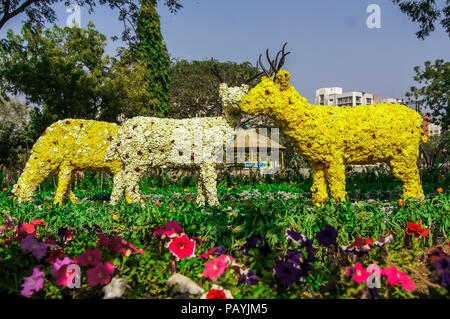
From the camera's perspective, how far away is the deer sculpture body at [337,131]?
5.59 metres

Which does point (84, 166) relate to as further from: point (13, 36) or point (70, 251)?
point (13, 36)

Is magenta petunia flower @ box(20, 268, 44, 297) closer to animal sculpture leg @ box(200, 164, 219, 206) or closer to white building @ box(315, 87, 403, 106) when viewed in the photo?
animal sculpture leg @ box(200, 164, 219, 206)

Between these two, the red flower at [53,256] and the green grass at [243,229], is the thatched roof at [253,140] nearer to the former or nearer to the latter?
the green grass at [243,229]

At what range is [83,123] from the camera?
674 cm

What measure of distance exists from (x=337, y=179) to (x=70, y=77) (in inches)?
450

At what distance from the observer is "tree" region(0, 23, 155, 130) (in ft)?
38.1

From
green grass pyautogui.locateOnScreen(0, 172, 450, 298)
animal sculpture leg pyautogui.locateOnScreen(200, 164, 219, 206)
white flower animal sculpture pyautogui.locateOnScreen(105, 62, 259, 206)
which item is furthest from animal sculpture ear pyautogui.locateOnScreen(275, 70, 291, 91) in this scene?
green grass pyautogui.locateOnScreen(0, 172, 450, 298)

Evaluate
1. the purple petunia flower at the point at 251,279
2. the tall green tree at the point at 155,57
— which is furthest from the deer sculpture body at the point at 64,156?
the tall green tree at the point at 155,57

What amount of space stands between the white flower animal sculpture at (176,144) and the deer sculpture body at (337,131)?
59cm

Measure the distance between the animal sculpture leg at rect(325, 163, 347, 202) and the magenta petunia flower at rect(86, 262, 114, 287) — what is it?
4296mm

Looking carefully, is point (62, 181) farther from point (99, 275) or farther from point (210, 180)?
point (99, 275)

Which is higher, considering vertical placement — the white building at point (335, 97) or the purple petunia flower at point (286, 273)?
the white building at point (335, 97)

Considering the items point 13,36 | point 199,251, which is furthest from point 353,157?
point 13,36

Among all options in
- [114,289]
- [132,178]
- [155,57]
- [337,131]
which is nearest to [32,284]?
[114,289]
